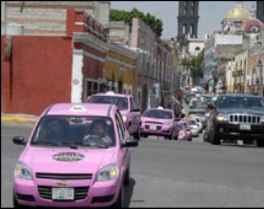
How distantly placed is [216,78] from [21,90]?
85.5 meters

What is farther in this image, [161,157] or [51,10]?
[51,10]

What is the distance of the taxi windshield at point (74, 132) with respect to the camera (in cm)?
975

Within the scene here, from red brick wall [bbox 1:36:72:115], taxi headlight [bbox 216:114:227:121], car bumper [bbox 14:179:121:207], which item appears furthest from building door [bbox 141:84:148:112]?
car bumper [bbox 14:179:121:207]

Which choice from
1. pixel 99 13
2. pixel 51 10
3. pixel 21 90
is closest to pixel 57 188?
pixel 21 90

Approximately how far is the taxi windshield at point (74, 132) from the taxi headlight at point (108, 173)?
69 centimetres

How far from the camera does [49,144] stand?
31.7ft

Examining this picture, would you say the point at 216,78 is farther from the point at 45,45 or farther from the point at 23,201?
the point at 23,201

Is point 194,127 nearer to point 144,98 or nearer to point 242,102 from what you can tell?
point 144,98

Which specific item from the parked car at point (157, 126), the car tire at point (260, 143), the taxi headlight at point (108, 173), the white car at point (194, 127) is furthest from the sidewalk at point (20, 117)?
the taxi headlight at point (108, 173)

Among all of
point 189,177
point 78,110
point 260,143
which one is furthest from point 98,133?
point 260,143

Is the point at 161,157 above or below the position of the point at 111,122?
below

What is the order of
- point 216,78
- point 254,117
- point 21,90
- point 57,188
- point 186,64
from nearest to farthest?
1. point 57,188
2. point 254,117
3. point 21,90
4. point 216,78
5. point 186,64

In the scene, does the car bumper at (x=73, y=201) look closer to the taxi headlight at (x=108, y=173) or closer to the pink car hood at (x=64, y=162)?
the taxi headlight at (x=108, y=173)

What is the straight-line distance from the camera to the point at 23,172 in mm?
8945
